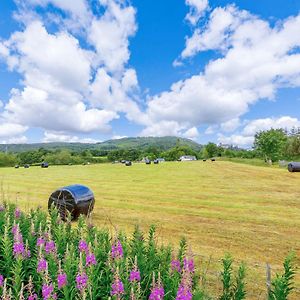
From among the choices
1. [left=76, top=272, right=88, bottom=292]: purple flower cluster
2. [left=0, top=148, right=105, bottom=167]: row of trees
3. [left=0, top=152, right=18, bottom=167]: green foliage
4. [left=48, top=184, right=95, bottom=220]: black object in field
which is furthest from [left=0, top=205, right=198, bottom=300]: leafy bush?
[left=0, top=152, right=18, bottom=167]: green foliage

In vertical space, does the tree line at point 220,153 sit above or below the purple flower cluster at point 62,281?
above

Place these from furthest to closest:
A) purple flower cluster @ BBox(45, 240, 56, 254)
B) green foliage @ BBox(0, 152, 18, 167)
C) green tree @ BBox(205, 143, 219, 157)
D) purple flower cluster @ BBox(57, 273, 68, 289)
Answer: green tree @ BBox(205, 143, 219, 157), green foliage @ BBox(0, 152, 18, 167), purple flower cluster @ BBox(45, 240, 56, 254), purple flower cluster @ BBox(57, 273, 68, 289)

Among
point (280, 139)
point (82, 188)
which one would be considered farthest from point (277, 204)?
point (280, 139)

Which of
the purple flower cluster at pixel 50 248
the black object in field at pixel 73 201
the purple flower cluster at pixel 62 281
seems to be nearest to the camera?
the purple flower cluster at pixel 62 281

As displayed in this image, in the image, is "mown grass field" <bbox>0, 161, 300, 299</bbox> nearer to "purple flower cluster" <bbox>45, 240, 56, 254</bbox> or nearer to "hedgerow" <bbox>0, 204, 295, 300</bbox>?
"hedgerow" <bbox>0, 204, 295, 300</bbox>

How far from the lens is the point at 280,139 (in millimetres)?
65938

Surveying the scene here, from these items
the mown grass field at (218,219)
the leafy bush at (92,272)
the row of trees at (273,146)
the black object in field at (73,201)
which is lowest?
the mown grass field at (218,219)

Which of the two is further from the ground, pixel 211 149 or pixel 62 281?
pixel 211 149

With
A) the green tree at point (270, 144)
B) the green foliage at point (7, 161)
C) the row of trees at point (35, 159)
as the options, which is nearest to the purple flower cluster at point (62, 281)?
the green tree at point (270, 144)

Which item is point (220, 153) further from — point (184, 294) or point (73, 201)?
point (184, 294)

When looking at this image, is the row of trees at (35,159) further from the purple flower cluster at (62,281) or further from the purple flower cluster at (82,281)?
the purple flower cluster at (82,281)

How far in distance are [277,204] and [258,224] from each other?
472cm

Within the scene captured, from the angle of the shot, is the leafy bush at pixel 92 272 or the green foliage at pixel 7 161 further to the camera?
the green foliage at pixel 7 161

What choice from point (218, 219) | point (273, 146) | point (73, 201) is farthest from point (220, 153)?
point (73, 201)
